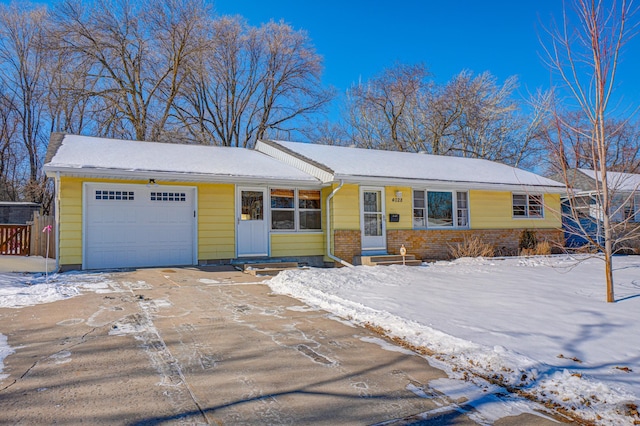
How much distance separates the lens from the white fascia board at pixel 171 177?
9375 mm

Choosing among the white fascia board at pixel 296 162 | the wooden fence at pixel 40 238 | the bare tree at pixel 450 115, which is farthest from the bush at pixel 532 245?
the wooden fence at pixel 40 238

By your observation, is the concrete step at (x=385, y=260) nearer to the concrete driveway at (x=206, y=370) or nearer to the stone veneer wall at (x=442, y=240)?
the stone veneer wall at (x=442, y=240)

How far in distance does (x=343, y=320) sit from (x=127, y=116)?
22.0 metres

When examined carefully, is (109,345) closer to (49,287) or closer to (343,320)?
(343,320)

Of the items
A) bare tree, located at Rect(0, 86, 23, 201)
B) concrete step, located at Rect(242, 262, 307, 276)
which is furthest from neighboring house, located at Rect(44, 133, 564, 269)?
bare tree, located at Rect(0, 86, 23, 201)

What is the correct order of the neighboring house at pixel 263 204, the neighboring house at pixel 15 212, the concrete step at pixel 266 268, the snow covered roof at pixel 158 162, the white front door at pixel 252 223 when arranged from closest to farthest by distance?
the snow covered roof at pixel 158 162
the concrete step at pixel 266 268
the neighboring house at pixel 263 204
the white front door at pixel 252 223
the neighboring house at pixel 15 212

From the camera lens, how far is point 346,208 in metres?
12.2

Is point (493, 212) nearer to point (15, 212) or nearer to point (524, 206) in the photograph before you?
point (524, 206)

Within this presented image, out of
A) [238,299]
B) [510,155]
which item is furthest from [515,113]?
[238,299]

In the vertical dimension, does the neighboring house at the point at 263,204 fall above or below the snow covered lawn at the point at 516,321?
above

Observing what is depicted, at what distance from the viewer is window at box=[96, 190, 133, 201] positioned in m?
10.2

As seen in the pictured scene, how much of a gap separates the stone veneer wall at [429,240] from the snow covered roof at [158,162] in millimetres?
1989

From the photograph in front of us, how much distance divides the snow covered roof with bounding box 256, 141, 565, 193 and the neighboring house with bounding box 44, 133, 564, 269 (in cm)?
6

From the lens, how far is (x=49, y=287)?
7.50 metres
